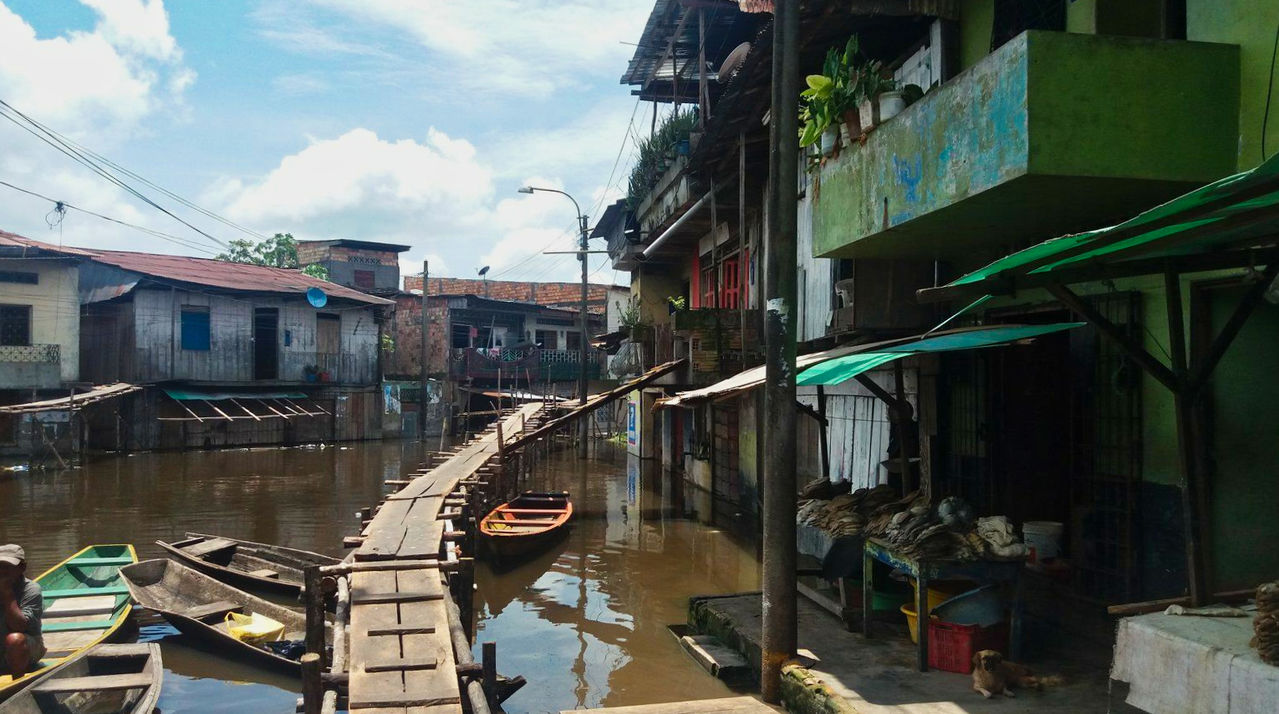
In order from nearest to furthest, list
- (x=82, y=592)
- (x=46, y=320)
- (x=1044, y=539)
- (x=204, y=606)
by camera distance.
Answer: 1. (x=1044, y=539)
2. (x=82, y=592)
3. (x=204, y=606)
4. (x=46, y=320)

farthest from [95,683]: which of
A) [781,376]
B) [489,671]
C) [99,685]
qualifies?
[781,376]

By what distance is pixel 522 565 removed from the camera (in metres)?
14.7

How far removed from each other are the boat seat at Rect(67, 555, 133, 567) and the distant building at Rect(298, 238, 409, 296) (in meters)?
37.5

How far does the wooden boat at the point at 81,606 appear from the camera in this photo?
7.80 meters

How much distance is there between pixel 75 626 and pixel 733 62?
15229 millimetres

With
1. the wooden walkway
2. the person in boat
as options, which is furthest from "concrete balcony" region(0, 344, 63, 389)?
the person in boat

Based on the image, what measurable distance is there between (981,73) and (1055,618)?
4.91 m

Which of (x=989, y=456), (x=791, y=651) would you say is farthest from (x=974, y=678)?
(x=989, y=456)

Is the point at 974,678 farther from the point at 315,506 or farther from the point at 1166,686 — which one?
the point at 315,506

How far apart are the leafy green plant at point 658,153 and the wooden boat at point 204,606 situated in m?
13.6

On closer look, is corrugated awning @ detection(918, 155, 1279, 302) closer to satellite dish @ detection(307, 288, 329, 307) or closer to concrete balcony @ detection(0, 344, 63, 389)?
satellite dish @ detection(307, 288, 329, 307)

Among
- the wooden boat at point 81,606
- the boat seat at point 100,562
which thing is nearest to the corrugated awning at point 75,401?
the boat seat at point 100,562

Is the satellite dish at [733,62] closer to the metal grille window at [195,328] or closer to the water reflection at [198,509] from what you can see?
the water reflection at [198,509]

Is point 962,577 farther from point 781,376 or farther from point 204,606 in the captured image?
point 204,606
